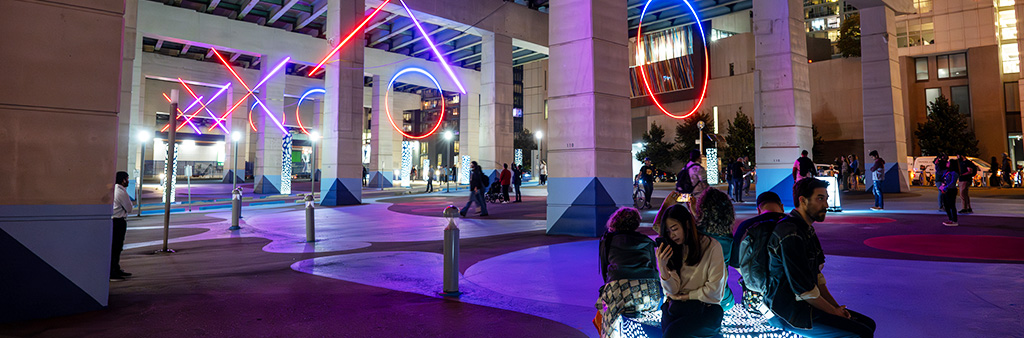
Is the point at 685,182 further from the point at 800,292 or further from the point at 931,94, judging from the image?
the point at 931,94

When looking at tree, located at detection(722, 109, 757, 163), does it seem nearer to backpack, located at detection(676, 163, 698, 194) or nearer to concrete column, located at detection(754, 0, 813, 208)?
concrete column, located at detection(754, 0, 813, 208)

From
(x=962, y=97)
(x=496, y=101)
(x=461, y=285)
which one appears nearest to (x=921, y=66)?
(x=962, y=97)

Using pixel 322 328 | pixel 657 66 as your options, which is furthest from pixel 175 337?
pixel 657 66

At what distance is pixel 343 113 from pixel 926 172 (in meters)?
33.4

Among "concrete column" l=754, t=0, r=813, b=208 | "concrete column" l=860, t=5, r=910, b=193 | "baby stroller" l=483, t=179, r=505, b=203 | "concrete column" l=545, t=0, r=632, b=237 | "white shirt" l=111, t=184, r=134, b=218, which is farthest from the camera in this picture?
"concrete column" l=860, t=5, r=910, b=193

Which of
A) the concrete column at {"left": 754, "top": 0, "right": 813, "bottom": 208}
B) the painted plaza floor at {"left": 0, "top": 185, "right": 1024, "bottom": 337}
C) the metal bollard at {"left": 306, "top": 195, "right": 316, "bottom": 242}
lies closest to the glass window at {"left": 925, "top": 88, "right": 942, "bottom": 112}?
the concrete column at {"left": 754, "top": 0, "right": 813, "bottom": 208}

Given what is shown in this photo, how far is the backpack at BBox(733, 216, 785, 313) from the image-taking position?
9.53ft

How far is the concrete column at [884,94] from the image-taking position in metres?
21.9

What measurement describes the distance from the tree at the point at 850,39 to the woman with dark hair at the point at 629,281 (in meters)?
49.7

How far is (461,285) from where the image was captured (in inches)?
234

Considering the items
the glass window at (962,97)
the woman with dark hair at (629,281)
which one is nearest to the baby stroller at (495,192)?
the woman with dark hair at (629,281)

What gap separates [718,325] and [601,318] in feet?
2.47

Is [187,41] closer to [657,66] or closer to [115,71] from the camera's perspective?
[115,71]

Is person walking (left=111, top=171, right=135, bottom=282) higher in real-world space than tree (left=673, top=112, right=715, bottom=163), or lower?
lower
